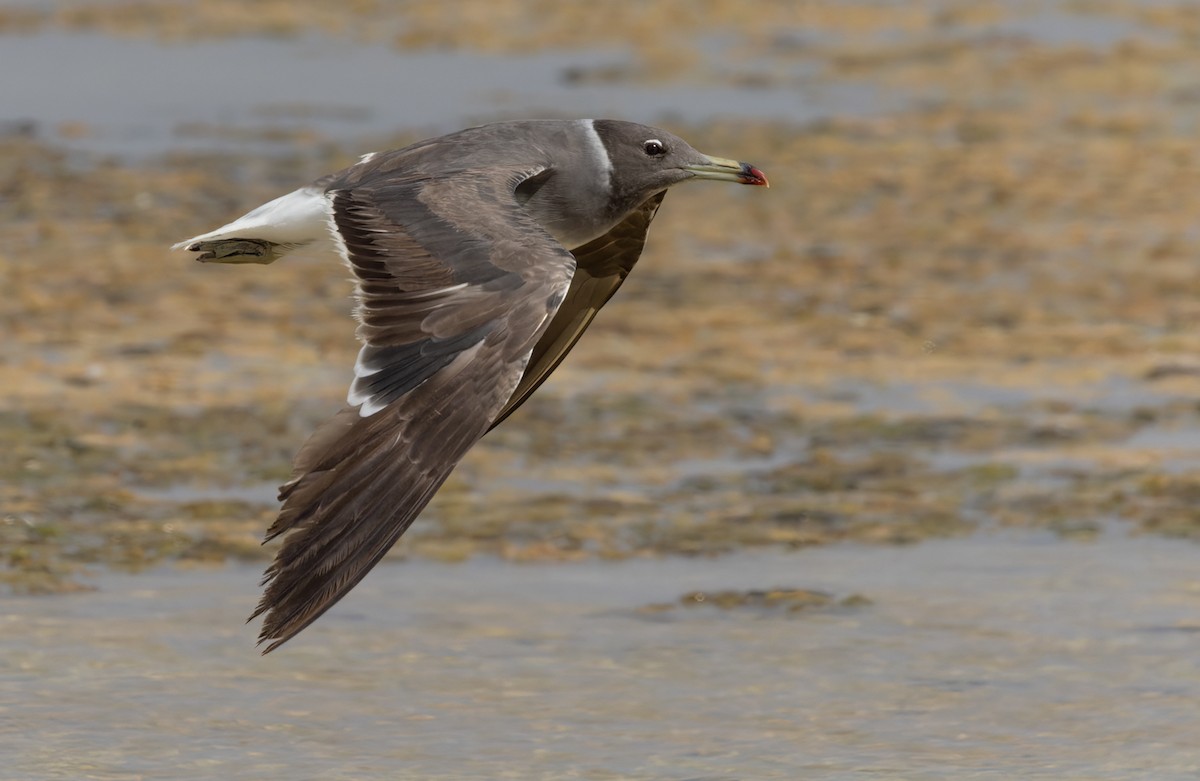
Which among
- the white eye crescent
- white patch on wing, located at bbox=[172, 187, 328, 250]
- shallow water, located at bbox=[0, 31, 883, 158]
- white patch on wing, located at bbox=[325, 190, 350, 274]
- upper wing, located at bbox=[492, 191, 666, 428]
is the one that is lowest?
shallow water, located at bbox=[0, 31, 883, 158]

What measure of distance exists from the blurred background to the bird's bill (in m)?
1.42

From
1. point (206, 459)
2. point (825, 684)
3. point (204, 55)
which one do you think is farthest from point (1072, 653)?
point (204, 55)

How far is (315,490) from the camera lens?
212 inches

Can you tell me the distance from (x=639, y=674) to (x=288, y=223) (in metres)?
1.70

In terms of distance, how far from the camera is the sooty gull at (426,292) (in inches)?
211

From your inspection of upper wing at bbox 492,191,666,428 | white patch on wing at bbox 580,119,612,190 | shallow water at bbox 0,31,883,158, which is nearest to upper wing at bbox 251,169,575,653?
white patch on wing at bbox 580,119,612,190

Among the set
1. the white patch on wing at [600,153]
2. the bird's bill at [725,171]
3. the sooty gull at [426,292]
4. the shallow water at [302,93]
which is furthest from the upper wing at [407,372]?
the shallow water at [302,93]

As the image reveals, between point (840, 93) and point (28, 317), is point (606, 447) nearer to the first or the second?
point (28, 317)

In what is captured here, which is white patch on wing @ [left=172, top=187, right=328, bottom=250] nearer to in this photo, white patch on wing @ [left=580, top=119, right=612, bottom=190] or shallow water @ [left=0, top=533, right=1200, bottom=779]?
white patch on wing @ [left=580, top=119, right=612, bottom=190]

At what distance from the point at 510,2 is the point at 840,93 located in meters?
4.53

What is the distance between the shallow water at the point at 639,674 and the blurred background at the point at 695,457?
20 millimetres

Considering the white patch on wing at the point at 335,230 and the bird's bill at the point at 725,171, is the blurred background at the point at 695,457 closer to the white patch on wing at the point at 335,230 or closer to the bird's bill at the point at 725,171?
the white patch on wing at the point at 335,230

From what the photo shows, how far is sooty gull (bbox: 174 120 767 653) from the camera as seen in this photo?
5371 mm

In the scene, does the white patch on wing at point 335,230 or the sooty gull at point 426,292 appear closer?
the sooty gull at point 426,292
